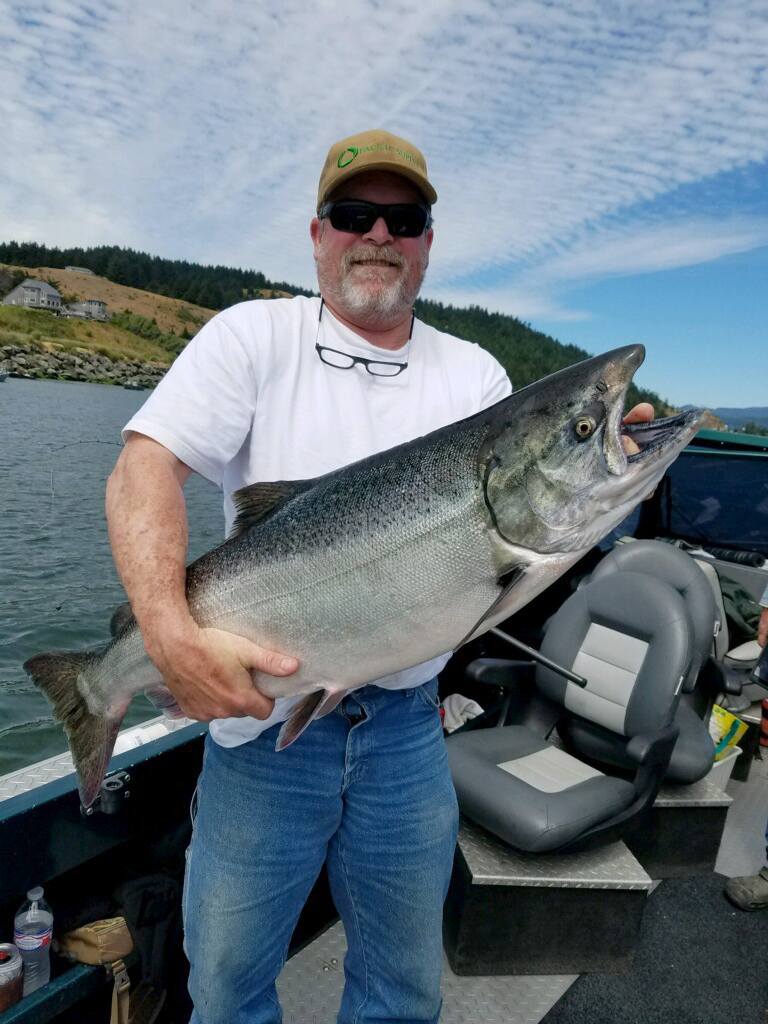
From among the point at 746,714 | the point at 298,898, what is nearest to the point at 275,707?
the point at 298,898

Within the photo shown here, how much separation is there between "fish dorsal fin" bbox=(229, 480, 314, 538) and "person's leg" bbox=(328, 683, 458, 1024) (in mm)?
666

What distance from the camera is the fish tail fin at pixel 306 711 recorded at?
6.61ft

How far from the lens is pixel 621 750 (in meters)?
4.68

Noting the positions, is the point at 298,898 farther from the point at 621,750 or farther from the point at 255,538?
the point at 621,750

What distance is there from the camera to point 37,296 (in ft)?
424

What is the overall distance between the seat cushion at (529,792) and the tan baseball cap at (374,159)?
2998 millimetres

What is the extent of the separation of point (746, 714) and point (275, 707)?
545 cm

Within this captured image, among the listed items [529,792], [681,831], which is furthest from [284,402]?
[681,831]

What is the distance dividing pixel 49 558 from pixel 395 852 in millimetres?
16621

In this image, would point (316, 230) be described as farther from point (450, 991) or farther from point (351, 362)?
point (450, 991)

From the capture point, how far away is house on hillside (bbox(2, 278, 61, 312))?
129 meters

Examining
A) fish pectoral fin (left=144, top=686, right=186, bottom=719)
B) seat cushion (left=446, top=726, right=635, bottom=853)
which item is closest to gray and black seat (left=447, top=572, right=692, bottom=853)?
seat cushion (left=446, top=726, right=635, bottom=853)

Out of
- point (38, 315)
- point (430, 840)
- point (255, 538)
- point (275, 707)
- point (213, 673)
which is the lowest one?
point (430, 840)

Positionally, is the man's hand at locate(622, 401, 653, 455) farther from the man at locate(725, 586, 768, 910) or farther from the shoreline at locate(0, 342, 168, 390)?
the shoreline at locate(0, 342, 168, 390)
